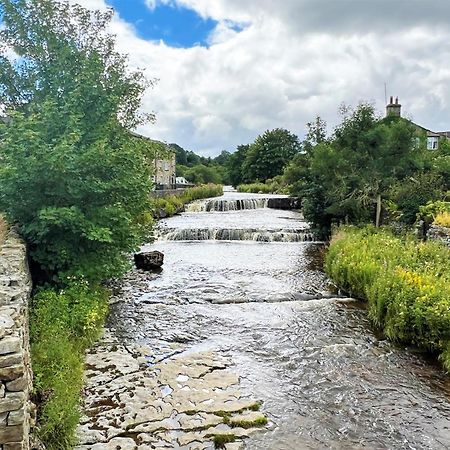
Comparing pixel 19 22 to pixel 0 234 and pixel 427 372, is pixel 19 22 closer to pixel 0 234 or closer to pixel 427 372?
pixel 0 234

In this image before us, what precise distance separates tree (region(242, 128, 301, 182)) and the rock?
50042 mm

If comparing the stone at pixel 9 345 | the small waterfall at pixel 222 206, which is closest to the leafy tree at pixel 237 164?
the small waterfall at pixel 222 206

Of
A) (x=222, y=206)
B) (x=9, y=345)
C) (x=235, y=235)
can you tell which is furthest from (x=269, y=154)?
(x=9, y=345)

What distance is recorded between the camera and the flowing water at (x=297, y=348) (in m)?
5.43

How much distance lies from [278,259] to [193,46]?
12068mm

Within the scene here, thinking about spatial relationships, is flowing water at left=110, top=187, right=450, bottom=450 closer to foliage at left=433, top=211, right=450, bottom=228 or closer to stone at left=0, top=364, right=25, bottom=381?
stone at left=0, top=364, right=25, bottom=381

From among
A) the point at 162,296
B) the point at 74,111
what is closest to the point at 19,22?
the point at 74,111

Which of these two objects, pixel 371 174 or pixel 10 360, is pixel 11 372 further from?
pixel 371 174

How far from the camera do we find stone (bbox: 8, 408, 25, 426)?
360cm

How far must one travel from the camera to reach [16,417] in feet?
11.9

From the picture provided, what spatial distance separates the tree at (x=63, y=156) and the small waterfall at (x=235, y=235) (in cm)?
966

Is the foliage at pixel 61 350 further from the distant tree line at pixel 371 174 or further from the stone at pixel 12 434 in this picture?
the distant tree line at pixel 371 174

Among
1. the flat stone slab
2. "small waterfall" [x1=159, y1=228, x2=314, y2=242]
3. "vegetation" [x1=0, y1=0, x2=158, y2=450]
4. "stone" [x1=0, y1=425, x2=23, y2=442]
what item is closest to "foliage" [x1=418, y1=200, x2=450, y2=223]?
"small waterfall" [x1=159, y1=228, x2=314, y2=242]

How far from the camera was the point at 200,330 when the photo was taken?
29.2 feet
